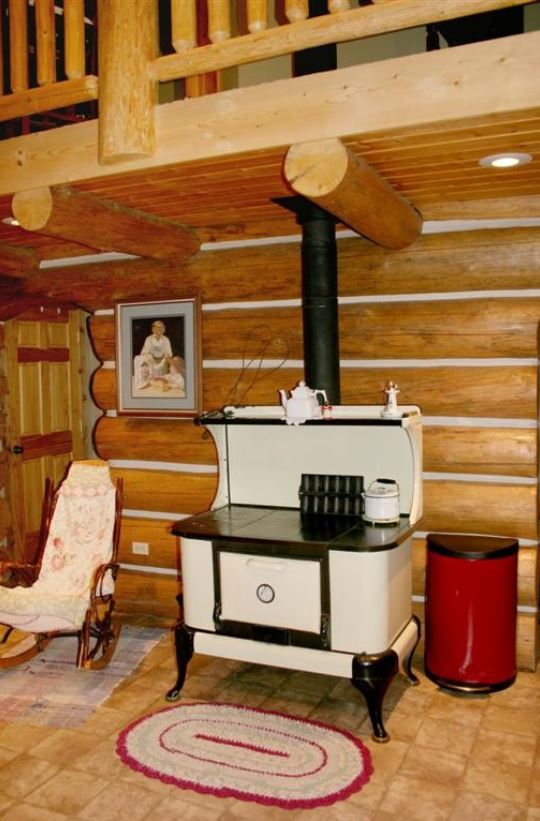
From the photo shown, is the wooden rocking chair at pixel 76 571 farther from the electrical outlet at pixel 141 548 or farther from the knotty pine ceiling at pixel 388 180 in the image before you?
the knotty pine ceiling at pixel 388 180

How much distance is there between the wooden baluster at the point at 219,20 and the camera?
3.02 metres

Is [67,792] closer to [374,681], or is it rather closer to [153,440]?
[374,681]

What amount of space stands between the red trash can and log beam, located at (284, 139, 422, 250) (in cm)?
174

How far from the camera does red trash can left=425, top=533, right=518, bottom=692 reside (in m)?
3.79

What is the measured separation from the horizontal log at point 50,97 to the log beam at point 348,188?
42.3 inches

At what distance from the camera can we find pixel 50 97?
342 centimetres

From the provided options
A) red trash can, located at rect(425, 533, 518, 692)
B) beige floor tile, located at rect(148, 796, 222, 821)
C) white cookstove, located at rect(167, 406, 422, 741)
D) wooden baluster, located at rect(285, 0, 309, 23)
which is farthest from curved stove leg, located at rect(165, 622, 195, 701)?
wooden baluster, located at rect(285, 0, 309, 23)

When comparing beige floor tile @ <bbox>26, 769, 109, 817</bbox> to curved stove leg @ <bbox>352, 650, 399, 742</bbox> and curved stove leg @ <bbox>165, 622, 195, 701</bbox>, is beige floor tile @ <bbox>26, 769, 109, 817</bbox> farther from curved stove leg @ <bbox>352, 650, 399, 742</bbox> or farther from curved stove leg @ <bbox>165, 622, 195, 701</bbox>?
curved stove leg @ <bbox>352, 650, 399, 742</bbox>

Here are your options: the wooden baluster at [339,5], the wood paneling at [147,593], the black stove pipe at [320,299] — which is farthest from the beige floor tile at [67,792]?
the wooden baluster at [339,5]

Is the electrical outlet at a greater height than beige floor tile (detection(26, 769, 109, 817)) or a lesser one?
greater

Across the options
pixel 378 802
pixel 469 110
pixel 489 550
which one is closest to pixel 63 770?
pixel 378 802

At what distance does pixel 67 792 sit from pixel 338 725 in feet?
4.30

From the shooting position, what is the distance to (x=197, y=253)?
4.93m

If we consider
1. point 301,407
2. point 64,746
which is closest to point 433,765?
point 64,746
